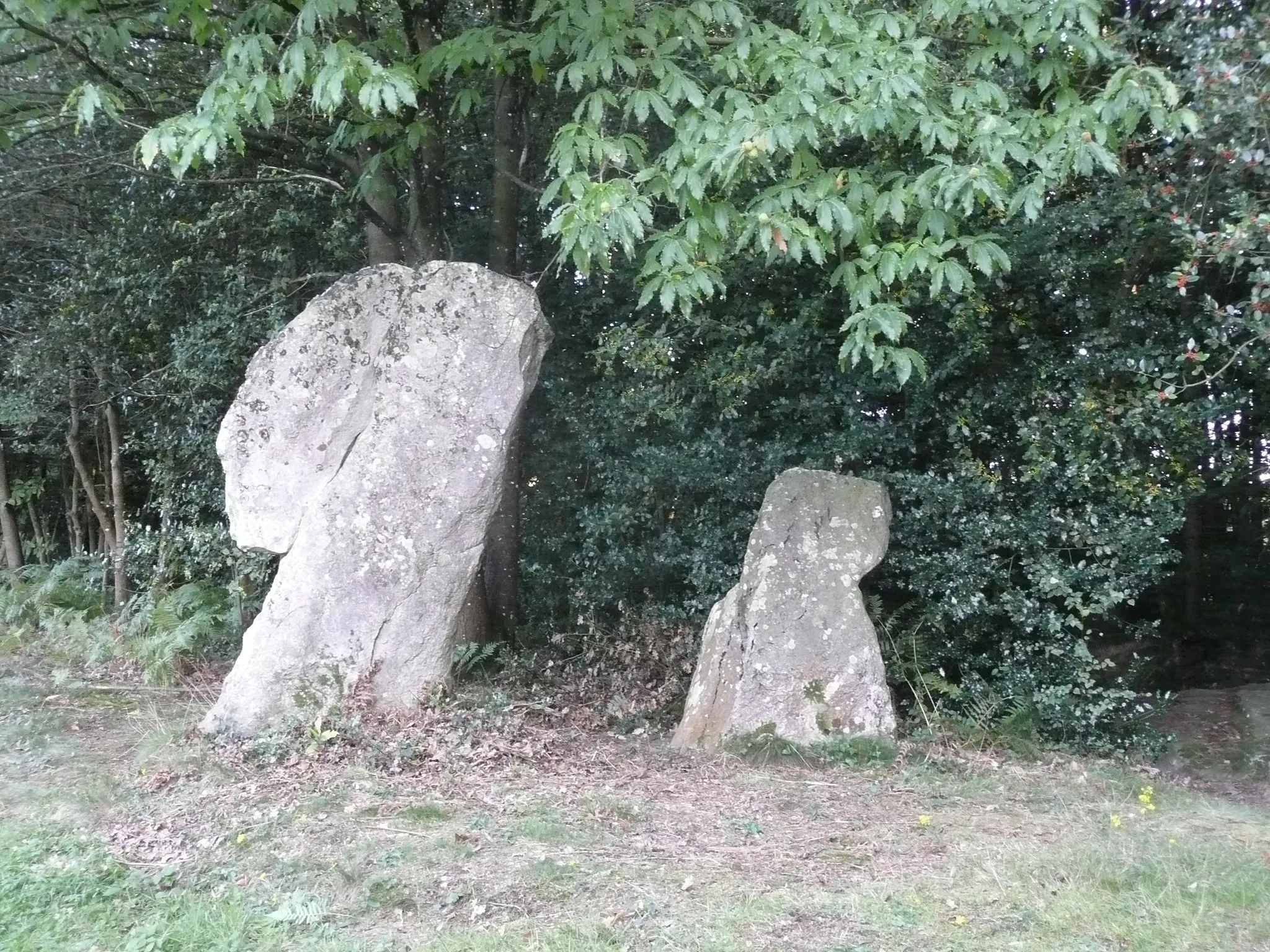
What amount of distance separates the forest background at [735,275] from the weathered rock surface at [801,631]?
76cm

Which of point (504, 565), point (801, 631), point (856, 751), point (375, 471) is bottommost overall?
point (856, 751)

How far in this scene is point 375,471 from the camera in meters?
6.53

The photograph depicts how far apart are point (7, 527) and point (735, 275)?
33.4 ft

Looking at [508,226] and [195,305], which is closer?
[508,226]

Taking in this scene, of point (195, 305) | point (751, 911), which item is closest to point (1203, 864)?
point (751, 911)

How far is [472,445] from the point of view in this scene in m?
6.52

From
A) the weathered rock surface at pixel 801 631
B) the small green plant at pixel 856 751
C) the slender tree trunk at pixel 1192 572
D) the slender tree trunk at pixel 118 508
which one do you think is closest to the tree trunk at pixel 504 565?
the weathered rock surface at pixel 801 631

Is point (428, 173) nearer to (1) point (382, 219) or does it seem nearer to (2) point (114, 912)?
(1) point (382, 219)

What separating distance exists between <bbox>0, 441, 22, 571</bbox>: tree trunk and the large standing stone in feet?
25.1

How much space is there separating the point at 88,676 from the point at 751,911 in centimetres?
656

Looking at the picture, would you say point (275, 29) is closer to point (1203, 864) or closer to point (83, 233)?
point (83, 233)

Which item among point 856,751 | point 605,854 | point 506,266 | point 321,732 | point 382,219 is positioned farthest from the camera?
point 506,266

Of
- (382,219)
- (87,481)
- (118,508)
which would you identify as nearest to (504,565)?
(382,219)

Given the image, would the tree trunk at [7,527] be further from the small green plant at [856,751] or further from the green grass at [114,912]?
the small green plant at [856,751]
